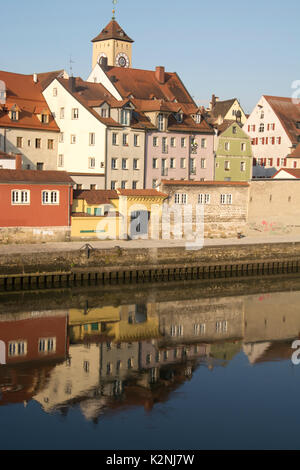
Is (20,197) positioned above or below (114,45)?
below

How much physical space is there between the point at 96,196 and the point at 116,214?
75.6 inches

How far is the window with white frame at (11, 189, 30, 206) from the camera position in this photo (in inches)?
1726

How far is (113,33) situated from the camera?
3615 inches

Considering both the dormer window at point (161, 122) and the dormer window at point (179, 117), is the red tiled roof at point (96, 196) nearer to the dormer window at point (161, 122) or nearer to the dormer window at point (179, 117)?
the dormer window at point (161, 122)

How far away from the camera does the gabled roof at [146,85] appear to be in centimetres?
6367

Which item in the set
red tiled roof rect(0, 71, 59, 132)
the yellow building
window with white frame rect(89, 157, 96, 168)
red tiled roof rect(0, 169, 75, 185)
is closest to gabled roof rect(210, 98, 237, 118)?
red tiled roof rect(0, 71, 59, 132)

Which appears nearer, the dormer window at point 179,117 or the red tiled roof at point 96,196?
the red tiled roof at point 96,196

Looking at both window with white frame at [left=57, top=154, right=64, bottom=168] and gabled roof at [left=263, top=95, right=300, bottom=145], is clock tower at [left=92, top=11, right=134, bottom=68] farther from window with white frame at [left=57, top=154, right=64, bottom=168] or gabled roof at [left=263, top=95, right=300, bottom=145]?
window with white frame at [left=57, top=154, right=64, bottom=168]

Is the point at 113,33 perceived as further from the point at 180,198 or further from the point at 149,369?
the point at 149,369

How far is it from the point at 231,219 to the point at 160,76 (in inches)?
849

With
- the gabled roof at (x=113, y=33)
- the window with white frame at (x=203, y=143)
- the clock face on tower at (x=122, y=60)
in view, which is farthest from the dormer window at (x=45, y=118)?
the gabled roof at (x=113, y=33)

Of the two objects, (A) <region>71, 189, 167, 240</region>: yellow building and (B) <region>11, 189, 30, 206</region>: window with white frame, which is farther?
(A) <region>71, 189, 167, 240</region>: yellow building

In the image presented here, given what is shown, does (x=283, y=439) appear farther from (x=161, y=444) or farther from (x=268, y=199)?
(x=268, y=199)

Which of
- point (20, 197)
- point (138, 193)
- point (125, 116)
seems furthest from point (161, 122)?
point (20, 197)
